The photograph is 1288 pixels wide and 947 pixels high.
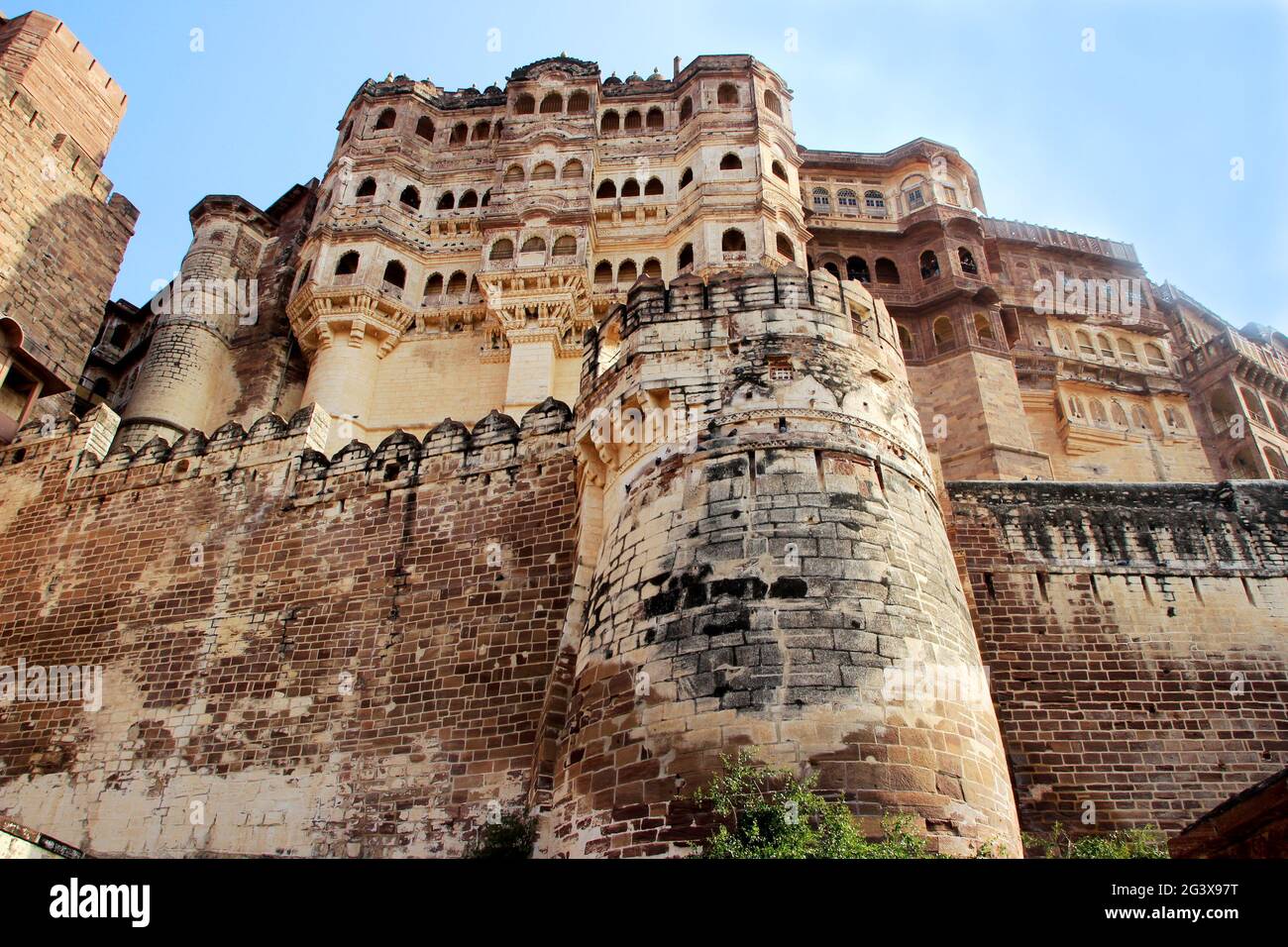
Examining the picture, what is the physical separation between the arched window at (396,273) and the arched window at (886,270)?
14349mm

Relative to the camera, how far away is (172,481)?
14406 millimetres

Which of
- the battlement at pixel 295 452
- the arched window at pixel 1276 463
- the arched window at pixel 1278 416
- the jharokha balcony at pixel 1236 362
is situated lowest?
the battlement at pixel 295 452

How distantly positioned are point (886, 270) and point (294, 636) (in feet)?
78.5

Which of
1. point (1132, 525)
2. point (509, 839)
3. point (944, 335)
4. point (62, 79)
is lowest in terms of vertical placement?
point (509, 839)

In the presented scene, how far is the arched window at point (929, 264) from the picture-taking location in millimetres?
29969

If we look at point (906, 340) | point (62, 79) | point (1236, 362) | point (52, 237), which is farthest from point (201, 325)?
point (1236, 362)

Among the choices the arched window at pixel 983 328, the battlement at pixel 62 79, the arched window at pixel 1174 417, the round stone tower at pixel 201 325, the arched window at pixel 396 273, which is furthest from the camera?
the arched window at pixel 1174 417

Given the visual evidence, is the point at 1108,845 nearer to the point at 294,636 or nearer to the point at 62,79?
the point at 294,636

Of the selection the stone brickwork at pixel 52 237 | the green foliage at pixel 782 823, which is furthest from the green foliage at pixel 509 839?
the stone brickwork at pixel 52 237

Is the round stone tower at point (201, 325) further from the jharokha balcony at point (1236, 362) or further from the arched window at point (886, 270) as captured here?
the jharokha balcony at point (1236, 362)

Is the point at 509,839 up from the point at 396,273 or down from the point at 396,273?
down

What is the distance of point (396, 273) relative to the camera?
27.1 m

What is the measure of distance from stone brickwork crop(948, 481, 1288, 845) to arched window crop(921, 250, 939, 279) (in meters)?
18.9

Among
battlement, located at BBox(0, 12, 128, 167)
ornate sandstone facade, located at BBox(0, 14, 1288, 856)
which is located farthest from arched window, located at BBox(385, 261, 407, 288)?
ornate sandstone facade, located at BBox(0, 14, 1288, 856)
